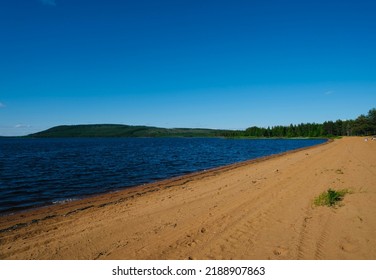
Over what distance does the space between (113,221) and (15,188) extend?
1449 centimetres

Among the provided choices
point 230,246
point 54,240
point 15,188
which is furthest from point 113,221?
point 15,188

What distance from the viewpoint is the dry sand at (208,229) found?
6.73 m

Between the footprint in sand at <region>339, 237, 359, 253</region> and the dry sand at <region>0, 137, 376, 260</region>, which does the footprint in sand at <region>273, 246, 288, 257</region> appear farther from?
the footprint in sand at <region>339, 237, 359, 253</region>

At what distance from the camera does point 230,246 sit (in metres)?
6.97

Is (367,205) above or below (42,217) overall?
above

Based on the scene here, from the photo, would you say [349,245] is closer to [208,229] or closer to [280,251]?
[280,251]

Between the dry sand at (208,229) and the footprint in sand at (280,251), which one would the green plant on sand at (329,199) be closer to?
Result: the dry sand at (208,229)

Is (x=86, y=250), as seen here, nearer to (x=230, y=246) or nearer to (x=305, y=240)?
(x=230, y=246)

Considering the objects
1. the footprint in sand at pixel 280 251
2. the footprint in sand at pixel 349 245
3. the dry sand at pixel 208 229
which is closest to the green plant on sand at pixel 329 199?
the dry sand at pixel 208 229

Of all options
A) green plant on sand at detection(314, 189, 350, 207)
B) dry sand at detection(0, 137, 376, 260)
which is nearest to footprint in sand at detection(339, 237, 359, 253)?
dry sand at detection(0, 137, 376, 260)

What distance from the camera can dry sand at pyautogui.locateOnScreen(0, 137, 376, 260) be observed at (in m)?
6.73

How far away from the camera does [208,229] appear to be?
27.6 ft

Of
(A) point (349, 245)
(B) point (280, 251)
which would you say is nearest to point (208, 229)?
(B) point (280, 251)

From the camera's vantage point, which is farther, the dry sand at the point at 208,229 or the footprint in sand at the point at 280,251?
the dry sand at the point at 208,229
